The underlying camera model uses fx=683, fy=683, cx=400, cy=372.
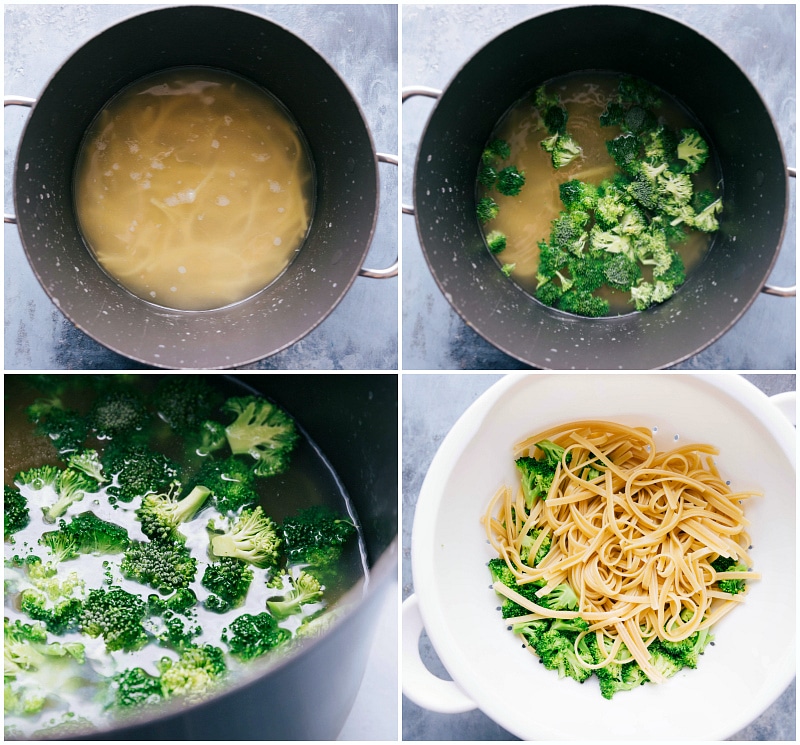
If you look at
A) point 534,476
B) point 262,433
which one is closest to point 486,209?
point 534,476

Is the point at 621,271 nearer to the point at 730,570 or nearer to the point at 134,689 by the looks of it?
the point at 730,570

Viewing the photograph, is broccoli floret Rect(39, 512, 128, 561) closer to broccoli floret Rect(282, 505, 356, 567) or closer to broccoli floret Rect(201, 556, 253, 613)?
broccoli floret Rect(201, 556, 253, 613)

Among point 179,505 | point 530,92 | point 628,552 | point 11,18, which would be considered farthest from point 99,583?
point 530,92

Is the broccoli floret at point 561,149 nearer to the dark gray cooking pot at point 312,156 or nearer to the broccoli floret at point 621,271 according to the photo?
the broccoli floret at point 621,271

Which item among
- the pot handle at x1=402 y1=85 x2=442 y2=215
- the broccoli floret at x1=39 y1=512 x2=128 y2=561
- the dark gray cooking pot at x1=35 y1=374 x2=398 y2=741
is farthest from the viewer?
the broccoli floret at x1=39 y1=512 x2=128 y2=561

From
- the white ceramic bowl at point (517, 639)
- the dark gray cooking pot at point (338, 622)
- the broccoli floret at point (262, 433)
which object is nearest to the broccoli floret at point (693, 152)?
the white ceramic bowl at point (517, 639)

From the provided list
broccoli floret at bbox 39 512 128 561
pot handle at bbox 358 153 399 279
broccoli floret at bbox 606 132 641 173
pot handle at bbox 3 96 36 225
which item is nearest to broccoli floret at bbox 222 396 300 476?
broccoli floret at bbox 39 512 128 561

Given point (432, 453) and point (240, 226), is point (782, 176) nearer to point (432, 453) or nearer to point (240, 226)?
point (432, 453)
